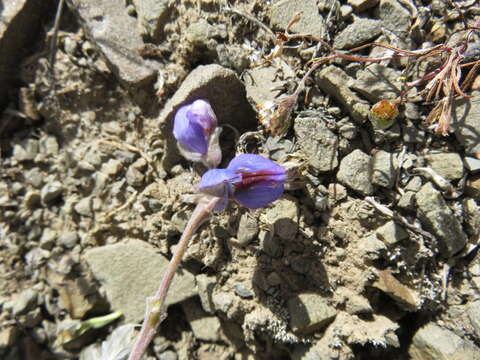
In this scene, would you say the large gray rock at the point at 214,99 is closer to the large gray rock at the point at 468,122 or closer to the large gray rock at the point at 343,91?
the large gray rock at the point at 343,91

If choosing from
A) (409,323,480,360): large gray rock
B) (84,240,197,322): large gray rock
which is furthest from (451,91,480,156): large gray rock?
(84,240,197,322): large gray rock

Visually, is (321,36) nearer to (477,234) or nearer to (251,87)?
(251,87)

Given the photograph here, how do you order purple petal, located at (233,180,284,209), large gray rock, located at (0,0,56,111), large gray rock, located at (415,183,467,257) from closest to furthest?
purple petal, located at (233,180,284,209), large gray rock, located at (415,183,467,257), large gray rock, located at (0,0,56,111)

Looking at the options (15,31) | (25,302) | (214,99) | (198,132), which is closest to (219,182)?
(198,132)

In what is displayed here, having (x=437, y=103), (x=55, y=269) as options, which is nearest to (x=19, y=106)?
(x=55, y=269)

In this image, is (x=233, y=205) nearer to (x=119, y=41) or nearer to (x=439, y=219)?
(x=439, y=219)

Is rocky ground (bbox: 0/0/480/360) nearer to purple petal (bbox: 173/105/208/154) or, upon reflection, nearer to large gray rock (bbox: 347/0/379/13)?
large gray rock (bbox: 347/0/379/13)

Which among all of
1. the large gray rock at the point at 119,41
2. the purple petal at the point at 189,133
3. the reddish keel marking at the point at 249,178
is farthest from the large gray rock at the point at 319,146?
the large gray rock at the point at 119,41
